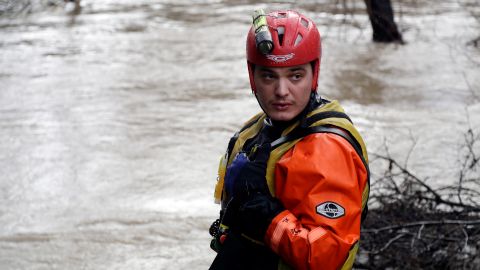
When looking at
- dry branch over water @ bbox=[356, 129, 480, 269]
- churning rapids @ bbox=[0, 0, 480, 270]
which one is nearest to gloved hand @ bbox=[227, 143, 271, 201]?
dry branch over water @ bbox=[356, 129, 480, 269]

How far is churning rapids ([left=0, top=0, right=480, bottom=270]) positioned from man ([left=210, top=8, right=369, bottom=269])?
2536 millimetres

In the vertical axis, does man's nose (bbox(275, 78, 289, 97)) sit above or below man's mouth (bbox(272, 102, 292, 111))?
above

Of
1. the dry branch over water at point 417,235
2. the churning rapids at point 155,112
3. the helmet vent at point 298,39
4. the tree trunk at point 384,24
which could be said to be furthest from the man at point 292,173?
the tree trunk at point 384,24

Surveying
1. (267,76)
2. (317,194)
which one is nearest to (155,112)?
(267,76)

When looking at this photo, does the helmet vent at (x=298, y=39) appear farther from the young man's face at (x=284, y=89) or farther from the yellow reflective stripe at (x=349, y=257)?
the yellow reflective stripe at (x=349, y=257)

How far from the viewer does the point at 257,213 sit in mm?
2377

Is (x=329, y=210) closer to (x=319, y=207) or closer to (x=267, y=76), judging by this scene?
(x=319, y=207)

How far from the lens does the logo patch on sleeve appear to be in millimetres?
2285

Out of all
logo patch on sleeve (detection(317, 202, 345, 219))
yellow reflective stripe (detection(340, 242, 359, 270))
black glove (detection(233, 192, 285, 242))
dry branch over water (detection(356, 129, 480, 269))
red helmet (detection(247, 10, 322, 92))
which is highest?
red helmet (detection(247, 10, 322, 92))

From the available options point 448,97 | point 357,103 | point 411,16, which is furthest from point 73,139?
point 411,16

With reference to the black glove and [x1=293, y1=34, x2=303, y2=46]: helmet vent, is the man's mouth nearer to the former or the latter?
[x1=293, y1=34, x2=303, y2=46]: helmet vent

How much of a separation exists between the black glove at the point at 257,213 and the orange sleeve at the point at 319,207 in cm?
3

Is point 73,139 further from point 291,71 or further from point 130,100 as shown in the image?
point 291,71

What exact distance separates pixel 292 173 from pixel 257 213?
0.61 ft
